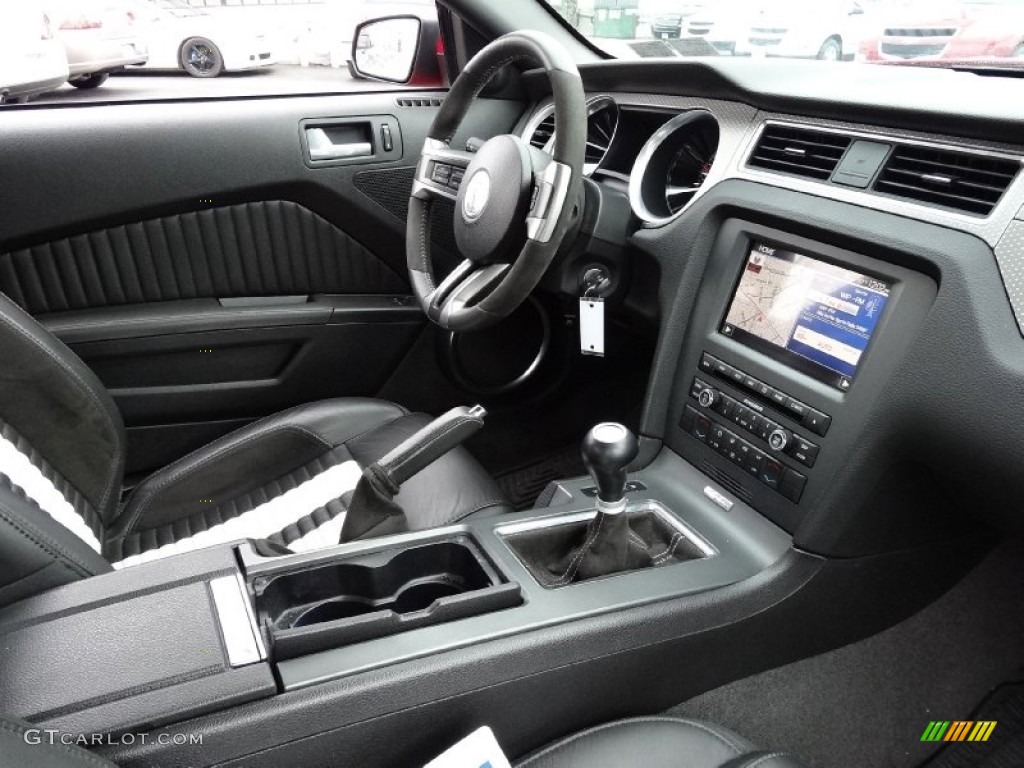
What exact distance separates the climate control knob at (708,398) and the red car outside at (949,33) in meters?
0.68

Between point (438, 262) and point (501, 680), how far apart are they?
A: 127 centimetres

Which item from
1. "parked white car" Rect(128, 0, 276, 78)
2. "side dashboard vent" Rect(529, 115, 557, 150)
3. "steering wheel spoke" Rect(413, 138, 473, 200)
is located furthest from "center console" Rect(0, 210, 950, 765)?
"parked white car" Rect(128, 0, 276, 78)

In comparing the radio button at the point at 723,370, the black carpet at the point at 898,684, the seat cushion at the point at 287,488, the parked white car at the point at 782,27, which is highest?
the parked white car at the point at 782,27

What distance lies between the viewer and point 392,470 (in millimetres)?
1140

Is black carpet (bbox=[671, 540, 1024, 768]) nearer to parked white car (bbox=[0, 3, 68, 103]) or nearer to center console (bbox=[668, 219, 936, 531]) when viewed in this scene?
center console (bbox=[668, 219, 936, 531])

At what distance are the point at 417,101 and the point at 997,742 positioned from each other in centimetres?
170

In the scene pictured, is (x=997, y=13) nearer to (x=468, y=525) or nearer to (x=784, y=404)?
(x=784, y=404)

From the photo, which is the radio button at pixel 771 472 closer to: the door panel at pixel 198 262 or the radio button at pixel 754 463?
the radio button at pixel 754 463

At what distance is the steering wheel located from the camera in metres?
1.18

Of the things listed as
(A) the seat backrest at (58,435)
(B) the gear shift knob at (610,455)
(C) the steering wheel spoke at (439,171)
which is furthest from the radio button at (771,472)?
(A) the seat backrest at (58,435)

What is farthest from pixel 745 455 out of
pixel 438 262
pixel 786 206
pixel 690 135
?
pixel 438 262

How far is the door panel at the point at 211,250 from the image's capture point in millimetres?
1641

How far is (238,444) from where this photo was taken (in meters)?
1.47

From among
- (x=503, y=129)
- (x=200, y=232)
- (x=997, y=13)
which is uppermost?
(x=997, y=13)
